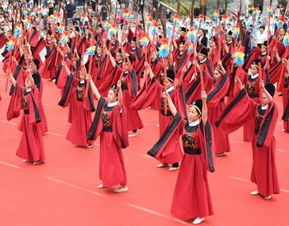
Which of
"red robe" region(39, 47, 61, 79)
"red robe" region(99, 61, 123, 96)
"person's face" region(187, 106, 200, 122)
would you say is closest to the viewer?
"person's face" region(187, 106, 200, 122)

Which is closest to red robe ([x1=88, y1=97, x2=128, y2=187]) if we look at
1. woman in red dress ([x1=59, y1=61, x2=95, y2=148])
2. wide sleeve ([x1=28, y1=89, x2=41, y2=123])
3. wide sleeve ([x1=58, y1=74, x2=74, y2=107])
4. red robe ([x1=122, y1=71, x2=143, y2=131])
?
wide sleeve ([x1=28, y1=89, x2=41, y2=123])

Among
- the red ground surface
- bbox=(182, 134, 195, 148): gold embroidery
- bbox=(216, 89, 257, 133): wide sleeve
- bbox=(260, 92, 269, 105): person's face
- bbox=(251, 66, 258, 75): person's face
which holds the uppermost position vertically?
bbox=(251, 66, 258, 75): person's face

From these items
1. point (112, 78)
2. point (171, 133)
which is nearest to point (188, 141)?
point (171, 133)

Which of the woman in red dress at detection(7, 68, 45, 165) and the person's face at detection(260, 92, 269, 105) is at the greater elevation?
the person's face at detection(260, 92, 269, 105)

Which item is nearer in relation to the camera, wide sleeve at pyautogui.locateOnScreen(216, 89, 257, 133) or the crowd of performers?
the crowd of performers

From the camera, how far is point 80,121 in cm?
1000

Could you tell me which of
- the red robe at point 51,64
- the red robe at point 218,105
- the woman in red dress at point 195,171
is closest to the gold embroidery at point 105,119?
the woman in red dress at point 195,171

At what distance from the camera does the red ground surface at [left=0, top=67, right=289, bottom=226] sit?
671 centimetres

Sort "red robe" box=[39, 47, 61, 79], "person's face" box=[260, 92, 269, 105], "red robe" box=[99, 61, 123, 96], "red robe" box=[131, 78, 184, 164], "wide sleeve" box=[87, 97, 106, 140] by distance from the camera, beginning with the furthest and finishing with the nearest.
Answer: "red robe" box=[39, 47, 61, 79], "red robe" box=[99, 61, 123, 96], "red robe" box=[131, 78, 184, 164], "wide sleeve" box=[87, 97, 106, 140], "person's face" box=[260, 92, 269, 105]

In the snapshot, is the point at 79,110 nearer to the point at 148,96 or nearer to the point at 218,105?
the point at 148,96

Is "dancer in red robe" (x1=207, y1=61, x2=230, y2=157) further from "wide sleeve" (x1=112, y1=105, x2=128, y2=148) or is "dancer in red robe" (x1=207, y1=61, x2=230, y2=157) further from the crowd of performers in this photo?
"wide sleeve" (x1=112, y1=105, x2=128, y2=148)

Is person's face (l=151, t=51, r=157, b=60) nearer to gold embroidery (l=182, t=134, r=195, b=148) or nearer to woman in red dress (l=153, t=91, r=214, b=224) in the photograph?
woman in red dress (l=153, t=91, r=214, b=224)

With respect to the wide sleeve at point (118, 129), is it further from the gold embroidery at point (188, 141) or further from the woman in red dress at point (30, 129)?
the woman in red dress at point (30, 129)

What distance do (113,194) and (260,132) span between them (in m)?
2.24
